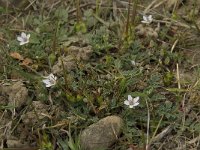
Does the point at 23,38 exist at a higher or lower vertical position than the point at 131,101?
higher

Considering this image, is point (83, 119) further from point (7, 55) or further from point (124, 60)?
point (7, 55)

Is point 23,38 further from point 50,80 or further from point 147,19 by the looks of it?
point 147,19

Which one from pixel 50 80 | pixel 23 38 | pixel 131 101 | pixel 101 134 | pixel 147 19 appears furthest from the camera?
pixel 147 19

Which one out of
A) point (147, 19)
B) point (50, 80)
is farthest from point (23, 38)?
point (147, 19)

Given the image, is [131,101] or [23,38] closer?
[131,101]

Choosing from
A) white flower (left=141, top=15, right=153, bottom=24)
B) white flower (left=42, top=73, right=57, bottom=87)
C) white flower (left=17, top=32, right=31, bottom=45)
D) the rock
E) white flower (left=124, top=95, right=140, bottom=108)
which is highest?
white flower (left=141, top=15, right=153, bottom=24)

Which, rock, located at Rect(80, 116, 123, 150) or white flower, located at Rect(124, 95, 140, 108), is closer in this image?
rock, located at Rect(80, 116, 123, 150)

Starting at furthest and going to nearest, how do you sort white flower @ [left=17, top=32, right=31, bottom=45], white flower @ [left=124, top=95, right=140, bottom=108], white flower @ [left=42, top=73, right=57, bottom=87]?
white flower @ [left=17, top=32, right=31, bottom=45] < white flower @ [left=42, top=73, right=57, bottom=87] < white flower @ [left=124, top=95, right=140, bottom=108]

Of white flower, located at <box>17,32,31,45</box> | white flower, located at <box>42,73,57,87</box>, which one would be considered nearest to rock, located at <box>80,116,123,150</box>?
white flower, located at <box>42,73,57,87</box>

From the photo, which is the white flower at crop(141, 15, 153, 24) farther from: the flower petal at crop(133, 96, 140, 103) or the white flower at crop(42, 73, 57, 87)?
the white flower at crop(42, 73, 57, 87)
